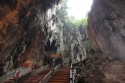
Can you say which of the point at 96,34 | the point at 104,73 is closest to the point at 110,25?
the point at 96,34

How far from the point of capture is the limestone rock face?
10439 mm

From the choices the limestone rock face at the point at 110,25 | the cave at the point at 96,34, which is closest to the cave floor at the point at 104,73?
the cave at the point at 96,34

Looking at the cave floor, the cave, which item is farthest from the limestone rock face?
the cave floor

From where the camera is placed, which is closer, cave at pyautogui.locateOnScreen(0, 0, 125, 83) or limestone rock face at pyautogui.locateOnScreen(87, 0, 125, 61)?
limestone rock face at pyautogui.locateOnScreen(87, 0, 125, 61)

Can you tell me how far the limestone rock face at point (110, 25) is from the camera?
10439 mm

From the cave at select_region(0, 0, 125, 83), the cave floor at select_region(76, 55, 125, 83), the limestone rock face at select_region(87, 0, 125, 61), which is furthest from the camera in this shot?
the cave floor at select_region(76, 55, 125, 83)

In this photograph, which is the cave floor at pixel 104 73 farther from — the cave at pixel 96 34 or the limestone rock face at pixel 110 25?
the limestone rock face at pixel 110 25

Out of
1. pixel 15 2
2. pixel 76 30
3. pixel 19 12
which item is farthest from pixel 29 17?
pixel 76 30

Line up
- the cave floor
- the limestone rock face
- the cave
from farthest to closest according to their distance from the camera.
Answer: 1. the cave floor
2. the cave
3. the limestone rock face

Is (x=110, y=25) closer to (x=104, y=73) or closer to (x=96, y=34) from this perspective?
(x=96, y=34)

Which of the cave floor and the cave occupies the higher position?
the cave

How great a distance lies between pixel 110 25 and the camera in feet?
39.3

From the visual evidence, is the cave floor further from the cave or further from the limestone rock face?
the limestone rock face

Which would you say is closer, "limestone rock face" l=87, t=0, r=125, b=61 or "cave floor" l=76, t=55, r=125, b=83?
"limestone rock face" l=87, t=0, r=125, b=61
